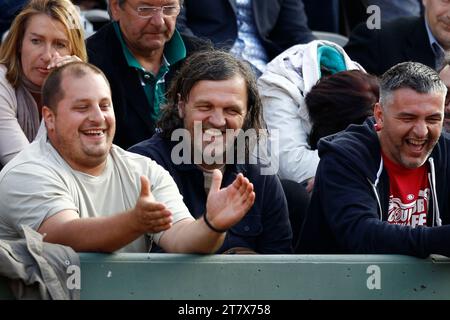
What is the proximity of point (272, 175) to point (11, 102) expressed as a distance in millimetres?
1133

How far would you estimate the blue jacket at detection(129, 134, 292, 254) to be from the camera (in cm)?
432

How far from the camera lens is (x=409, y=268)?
3.57 metres

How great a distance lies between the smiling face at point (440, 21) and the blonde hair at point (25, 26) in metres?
A: 1.83

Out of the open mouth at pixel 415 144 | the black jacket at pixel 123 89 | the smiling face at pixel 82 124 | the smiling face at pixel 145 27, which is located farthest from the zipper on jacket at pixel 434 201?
the smiling face at pixel 145 27

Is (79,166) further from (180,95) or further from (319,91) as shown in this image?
(319,91)

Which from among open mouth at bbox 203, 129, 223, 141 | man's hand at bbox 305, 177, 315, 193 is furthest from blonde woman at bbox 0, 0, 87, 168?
man's hand at bbox 305, 177, 315, 193

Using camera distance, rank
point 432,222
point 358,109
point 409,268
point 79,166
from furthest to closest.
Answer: point 358,109, point 432,222, point 79,166, point 409,268

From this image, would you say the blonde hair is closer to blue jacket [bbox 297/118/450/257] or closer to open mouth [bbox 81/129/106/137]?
open mouth [bbox 81/129/106/137]

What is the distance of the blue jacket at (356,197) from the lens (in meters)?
3.89

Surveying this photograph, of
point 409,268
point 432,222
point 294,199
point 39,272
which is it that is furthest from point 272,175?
point 39,272

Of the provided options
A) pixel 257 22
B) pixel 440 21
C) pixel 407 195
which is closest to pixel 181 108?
pixel 407 195

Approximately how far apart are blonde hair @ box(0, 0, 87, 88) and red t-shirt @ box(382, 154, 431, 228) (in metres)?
1.43

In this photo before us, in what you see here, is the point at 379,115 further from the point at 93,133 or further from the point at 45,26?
the point at 45,26

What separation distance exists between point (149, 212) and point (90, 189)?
53 cm
